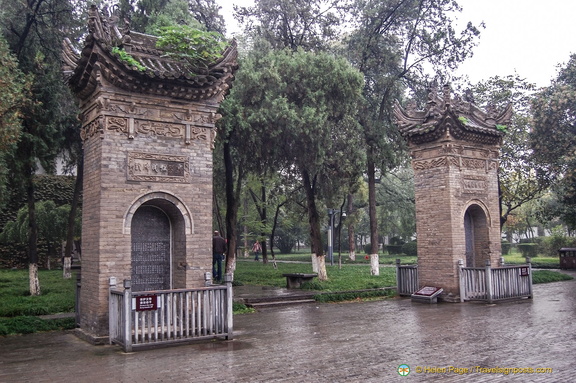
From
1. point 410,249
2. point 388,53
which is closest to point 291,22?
point 388,53

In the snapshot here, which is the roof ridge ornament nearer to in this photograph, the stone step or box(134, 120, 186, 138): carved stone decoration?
the stone step

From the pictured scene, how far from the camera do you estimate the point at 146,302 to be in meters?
8.71

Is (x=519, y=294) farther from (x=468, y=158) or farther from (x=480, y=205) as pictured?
(x=468, y=158)

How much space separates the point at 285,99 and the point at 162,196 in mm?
8621

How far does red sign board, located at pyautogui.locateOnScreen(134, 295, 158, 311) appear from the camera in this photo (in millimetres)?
8656

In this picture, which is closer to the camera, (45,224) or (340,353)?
(340,353)

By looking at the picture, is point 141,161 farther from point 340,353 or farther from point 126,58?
point 340,353

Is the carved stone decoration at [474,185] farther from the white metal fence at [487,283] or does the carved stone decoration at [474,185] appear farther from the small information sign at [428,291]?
the small information sign at [428,291]

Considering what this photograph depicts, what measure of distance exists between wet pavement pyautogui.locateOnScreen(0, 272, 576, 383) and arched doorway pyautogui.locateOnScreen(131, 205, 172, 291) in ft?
5.62

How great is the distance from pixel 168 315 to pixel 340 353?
3.17 meters

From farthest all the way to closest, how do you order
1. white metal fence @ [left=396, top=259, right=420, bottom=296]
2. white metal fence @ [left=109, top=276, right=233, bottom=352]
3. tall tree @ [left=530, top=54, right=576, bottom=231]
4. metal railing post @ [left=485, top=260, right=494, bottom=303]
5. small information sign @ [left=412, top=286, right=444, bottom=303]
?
tall tree @ [left=530, top=54, right=576, bottom=231] < white metal fence @ [left=396, top=259, right=420, bottom=296] < small information sign @ [left=412, top=286, right=444, bottom=303] < metal railing post @ [left=485, top=260, right=494, bottom=303] < white metal fence @ [left=109, top=276, right=233, bottom=352]

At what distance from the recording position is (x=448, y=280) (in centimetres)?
1466

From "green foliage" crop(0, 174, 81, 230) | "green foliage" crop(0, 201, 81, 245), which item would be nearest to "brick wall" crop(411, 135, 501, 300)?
"green foliage" crop(0, 201, 81, 245)

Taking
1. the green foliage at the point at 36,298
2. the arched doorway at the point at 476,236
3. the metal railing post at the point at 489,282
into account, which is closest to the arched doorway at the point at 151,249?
the green foliage at the point at 36,298
